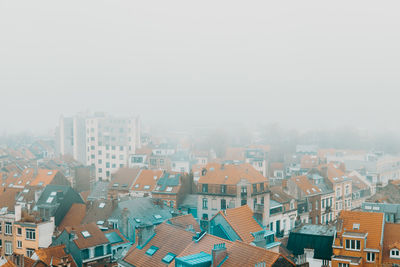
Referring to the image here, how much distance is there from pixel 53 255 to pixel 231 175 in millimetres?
17696

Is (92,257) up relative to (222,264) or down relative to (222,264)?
down

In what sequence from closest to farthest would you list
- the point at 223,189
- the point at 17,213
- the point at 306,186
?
1. the point at 17,213
2. the point at 223,189
3. the point at 306,186

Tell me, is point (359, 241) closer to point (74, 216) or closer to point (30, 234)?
point (74, 216)

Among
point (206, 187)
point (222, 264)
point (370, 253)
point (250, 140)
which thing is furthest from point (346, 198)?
point (250, 140)

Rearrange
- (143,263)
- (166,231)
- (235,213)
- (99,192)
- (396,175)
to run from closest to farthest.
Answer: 1. (143,263)
2. (166,231)
3. (235,213)
4. (99,192)
5. (396,175)

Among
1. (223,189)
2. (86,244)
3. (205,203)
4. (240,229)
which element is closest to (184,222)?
(240,229)

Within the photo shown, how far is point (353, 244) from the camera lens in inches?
1097

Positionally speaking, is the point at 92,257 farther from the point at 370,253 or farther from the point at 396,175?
the point at 396,175

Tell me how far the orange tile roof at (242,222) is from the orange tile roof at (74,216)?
A: 15.1 metres

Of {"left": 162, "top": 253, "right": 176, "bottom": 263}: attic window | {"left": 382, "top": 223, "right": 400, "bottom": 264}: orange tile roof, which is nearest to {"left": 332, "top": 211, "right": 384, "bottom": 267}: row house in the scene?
{"left": 382, "top": 223, "right": 400, "bottom": 264}: orange tile roof

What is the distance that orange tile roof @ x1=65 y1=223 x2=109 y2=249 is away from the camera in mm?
31562

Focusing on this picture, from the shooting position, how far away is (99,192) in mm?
48938

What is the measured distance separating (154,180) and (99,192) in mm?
5844

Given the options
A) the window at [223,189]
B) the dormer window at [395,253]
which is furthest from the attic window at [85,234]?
the dormer window at [395,253]
